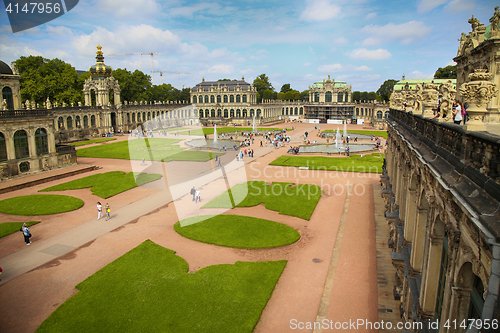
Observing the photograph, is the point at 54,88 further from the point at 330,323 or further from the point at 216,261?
the point at 330,323

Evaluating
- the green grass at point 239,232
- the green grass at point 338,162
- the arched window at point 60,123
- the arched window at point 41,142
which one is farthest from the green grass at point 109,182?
the arched window at point 60,123

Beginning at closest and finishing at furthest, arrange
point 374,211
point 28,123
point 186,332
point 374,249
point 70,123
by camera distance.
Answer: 1. point 186,332
2. point 374,249
3. point 374,211
4. point 28,123
5. point 70,123

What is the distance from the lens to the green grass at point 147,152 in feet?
167

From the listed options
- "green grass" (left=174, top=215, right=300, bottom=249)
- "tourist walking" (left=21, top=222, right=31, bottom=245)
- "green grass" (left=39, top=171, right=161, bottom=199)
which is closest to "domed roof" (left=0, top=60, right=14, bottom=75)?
"green grass" (left=39, top=171, right=161, bottom=199)

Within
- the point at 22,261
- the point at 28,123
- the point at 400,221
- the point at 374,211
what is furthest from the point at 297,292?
the point at 28,123

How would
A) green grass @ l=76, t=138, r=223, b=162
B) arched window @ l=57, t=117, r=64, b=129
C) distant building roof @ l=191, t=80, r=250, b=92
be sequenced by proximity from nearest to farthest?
1. green grass @ l=76, t=138, r=223, b=162
2. arched window @ l=57, t=117, r=64, b=129
3. distant building roof @ l=191, t=80, r=250, b=92

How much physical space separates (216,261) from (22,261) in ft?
38.1

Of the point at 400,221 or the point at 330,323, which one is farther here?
the point at 400,221

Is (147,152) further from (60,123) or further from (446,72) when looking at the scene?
(446,72)

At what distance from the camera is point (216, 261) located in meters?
18.9

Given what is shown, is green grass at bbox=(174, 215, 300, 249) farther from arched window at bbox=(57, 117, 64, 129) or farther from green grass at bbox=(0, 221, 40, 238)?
arched window at bbox=(57, 117, 64, 129)

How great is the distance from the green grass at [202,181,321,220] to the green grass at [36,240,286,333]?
29.3 ft

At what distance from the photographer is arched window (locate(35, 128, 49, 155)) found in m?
41.7

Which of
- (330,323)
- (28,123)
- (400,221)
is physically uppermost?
(28,123)
